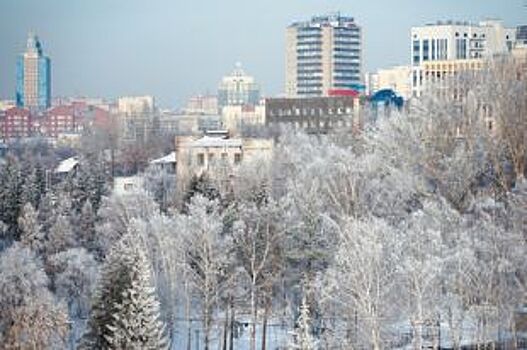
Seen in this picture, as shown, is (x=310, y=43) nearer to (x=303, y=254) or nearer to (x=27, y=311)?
(x=303, y=254)

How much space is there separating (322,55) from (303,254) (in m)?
71.8

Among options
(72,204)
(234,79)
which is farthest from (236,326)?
(234,79)

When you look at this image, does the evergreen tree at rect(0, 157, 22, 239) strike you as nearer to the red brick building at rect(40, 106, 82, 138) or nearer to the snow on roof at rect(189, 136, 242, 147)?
the snow on roof at rect(189, 136, 242, 147)

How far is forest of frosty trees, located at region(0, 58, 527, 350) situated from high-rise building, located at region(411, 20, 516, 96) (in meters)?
44.0

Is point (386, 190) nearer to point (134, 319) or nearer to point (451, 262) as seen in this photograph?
point (451, 262)

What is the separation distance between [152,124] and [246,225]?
153ft

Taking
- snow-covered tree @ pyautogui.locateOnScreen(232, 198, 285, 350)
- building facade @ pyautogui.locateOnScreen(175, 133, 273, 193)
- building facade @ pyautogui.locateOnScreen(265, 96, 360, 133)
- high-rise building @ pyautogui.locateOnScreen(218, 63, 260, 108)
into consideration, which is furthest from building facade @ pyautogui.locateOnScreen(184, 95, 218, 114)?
snow-covered tree @ pyautogui.locateOnScreen(232, 198, 285, 350)

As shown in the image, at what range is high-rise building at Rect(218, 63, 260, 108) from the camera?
123312mm

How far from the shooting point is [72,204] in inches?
1192

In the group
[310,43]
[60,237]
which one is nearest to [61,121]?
[310,43]

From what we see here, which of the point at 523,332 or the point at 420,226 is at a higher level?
the point at 420,226

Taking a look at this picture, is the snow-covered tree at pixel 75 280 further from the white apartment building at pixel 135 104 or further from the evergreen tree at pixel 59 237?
the white apartment building at pixel 135 104

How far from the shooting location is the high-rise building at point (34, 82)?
272 feet

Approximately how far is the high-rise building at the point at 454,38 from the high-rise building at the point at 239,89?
4583 centimetres
